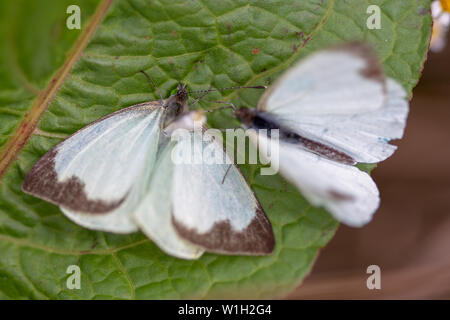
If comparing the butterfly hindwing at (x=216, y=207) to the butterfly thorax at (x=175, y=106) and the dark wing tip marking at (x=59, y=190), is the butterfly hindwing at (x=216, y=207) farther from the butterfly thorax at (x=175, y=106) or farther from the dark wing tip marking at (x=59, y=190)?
the dark wing tip marking at (x=59, y=190)

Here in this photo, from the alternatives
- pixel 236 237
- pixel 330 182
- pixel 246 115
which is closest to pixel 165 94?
pixel 246 115

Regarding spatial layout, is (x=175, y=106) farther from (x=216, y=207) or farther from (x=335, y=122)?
(x=335, y=122)

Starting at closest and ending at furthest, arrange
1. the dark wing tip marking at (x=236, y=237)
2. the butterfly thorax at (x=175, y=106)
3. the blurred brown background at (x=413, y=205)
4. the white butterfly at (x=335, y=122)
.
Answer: the white butterfly at (x=335, y=122) → the dark wing tip marking at (x=236, y=237) → the butterfly thorax at (x=175, y=106) → the blurred brown background at (x=413, y=205)

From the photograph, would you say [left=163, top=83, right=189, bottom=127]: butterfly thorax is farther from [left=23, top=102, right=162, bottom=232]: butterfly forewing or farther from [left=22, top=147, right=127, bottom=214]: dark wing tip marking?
[left=22, top=147, right=127, bottom=214]: dark wing tip marking

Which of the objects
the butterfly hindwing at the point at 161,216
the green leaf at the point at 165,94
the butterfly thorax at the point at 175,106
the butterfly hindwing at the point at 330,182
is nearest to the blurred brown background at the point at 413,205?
the green leaf at the point at 165,94

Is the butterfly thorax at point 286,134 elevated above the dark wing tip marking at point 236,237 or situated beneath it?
elevated above

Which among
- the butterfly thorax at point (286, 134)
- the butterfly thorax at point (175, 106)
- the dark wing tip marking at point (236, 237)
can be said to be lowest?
the dark wing tip marking at point (236, 237)
